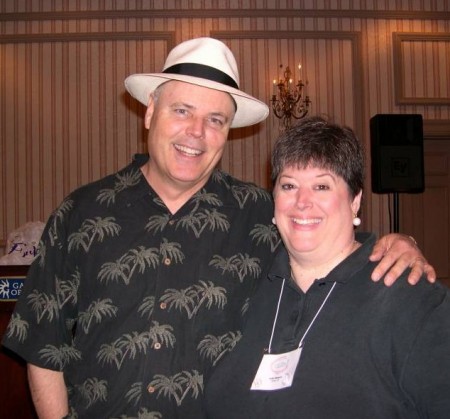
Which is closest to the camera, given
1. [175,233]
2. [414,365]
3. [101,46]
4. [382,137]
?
[414,365]

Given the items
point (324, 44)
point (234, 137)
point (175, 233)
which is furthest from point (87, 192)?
point (324, 44)

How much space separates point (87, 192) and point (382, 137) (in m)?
3.85

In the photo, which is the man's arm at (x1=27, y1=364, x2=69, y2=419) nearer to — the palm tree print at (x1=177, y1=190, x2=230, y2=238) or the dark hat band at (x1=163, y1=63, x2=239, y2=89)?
the palm tree print at (x1=177, y1=190, x2=230, y2=238)

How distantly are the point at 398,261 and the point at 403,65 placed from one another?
5181 millimetres

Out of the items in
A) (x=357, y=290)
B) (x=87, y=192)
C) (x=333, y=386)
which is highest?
(x=87, y=192)

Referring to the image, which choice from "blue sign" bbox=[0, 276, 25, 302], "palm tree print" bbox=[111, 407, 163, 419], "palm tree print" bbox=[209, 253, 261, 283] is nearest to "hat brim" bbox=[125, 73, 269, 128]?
"palm tree print" bbox=[209, 253, 261, 283]

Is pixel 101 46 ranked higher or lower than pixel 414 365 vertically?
higher

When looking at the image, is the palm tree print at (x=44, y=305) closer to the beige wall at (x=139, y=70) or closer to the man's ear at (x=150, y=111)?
the man's ear at (x=150, y=111)

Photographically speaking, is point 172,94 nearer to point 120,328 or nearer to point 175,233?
point 175,233

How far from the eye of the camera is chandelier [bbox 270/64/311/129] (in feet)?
18.0

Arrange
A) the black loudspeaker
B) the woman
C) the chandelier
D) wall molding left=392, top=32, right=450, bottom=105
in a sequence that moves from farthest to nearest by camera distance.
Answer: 1. wall molding left=392, top=32, right=450, bottom=105
2. the chandelier
3. the black loudspeaker
4. the woman

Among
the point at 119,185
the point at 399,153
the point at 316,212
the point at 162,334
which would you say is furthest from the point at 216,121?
Answer: the point at 399,153

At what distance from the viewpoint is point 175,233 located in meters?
1.57

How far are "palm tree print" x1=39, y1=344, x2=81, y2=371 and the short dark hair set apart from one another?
2.82ft
